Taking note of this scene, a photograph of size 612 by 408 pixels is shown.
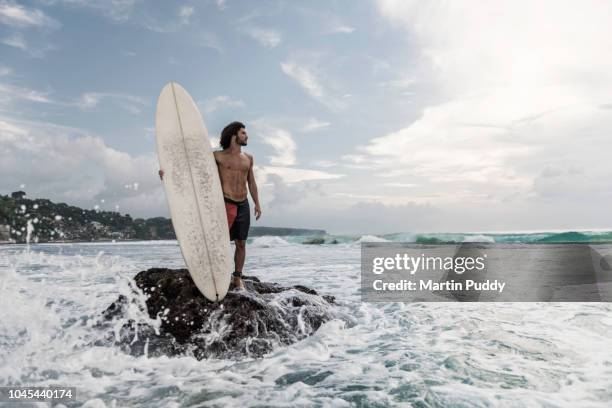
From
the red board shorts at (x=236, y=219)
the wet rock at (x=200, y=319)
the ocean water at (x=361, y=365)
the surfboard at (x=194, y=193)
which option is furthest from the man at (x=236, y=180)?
the ocean water at (x=361, y=365)

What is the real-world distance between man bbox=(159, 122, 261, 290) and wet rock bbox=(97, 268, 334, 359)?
1.77ft

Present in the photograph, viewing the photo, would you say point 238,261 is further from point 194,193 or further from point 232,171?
point 232,171

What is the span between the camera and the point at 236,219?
18.4 ft

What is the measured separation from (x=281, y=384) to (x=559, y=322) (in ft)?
14.9

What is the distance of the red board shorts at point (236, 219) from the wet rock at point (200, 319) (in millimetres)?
750

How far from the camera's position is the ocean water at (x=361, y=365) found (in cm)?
346

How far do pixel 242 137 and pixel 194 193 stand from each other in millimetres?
936

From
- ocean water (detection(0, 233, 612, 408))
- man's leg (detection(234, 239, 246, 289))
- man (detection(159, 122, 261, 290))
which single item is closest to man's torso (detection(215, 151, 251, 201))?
man (detection(159, 122, 261, 290))

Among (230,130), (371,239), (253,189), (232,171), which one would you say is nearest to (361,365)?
(253,189)

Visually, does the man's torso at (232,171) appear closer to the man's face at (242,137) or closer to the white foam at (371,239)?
the man's face at (242,137)

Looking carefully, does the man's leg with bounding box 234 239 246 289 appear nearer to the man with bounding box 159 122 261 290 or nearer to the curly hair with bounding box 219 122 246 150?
the man with bounding box 159 122 261 290

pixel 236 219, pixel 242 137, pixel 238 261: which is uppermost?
pixel 242 137

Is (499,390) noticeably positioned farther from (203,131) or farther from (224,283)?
(203,131)

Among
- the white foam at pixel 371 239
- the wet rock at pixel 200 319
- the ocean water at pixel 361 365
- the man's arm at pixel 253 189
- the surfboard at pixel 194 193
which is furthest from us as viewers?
the white foam at pixel 371 239
